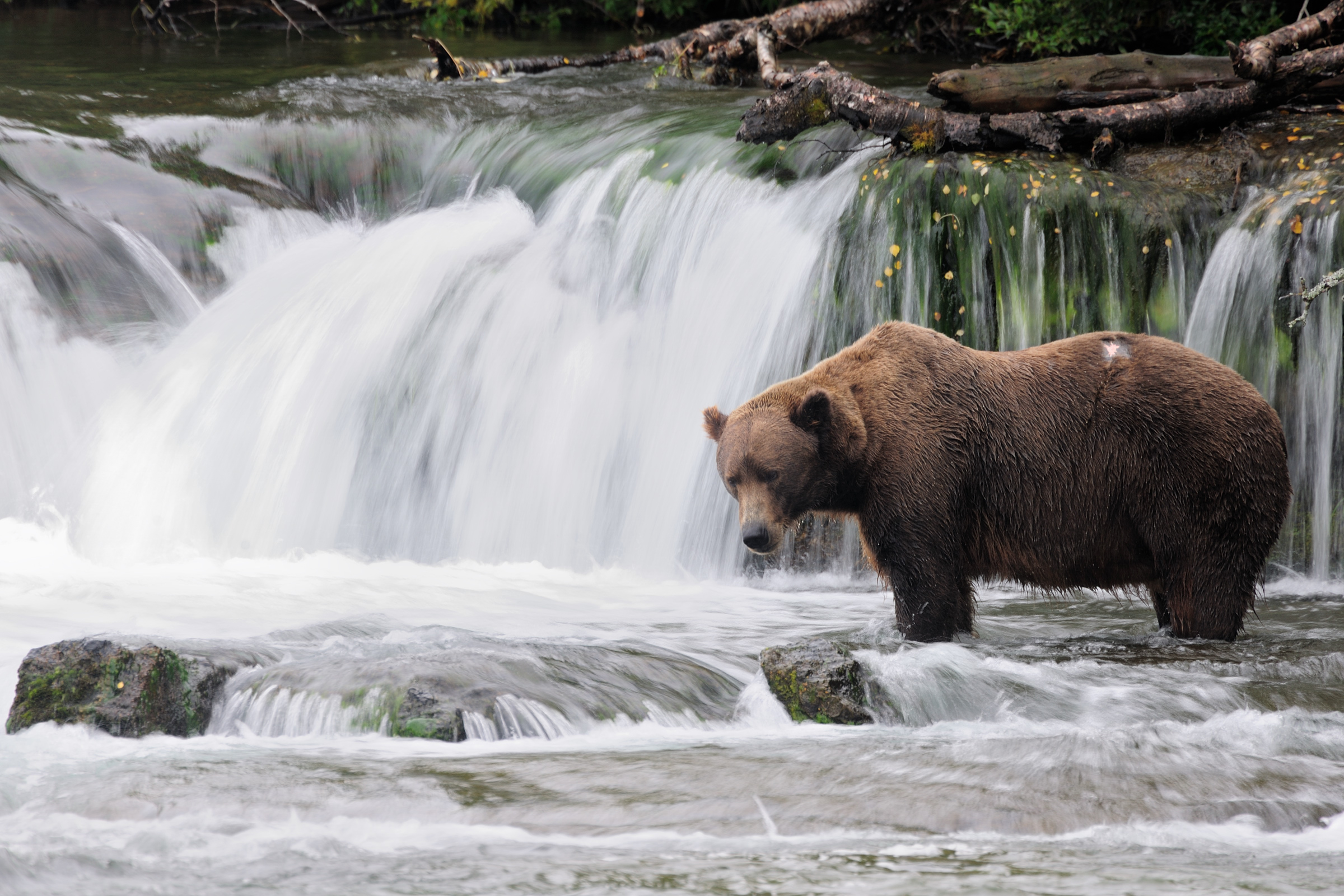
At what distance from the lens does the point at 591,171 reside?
429 inches

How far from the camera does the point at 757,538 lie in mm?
5215

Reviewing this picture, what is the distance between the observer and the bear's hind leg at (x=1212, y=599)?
5.45 m

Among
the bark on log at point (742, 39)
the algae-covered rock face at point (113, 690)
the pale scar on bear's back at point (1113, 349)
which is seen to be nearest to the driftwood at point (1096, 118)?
the pale scar on bear's back at point (1113, 349)

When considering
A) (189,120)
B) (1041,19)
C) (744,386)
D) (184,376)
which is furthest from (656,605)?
(1041,19)

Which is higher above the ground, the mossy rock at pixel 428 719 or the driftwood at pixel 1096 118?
the driftwood at pixel 1096 118

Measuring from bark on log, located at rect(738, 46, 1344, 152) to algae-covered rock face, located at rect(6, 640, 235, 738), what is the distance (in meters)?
6.20

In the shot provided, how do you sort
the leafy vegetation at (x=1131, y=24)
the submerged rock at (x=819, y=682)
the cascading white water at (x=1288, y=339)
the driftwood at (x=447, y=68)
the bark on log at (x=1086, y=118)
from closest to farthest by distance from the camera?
the submerged rock at (x=819, y=682)
the cascading white water at (x=1288, y=339)
the bark on log at (x=1086, y=118)
the leafy vegetation at (x=1131, y=24)
the driftwood at (x=447, y=68)

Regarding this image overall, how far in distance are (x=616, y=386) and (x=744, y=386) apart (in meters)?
1.03

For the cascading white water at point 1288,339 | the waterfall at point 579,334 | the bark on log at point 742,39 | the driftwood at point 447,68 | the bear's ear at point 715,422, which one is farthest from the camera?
the driftwood at point 447,68

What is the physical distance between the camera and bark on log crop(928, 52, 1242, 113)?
921cm

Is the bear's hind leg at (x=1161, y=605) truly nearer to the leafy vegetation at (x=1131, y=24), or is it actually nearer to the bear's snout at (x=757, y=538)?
the bear's snout at (x=757, y=538)

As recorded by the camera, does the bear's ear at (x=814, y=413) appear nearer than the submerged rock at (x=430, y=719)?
No

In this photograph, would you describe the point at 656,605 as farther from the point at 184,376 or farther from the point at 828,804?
the point at 184,376

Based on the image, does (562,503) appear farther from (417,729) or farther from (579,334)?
(417,729)
